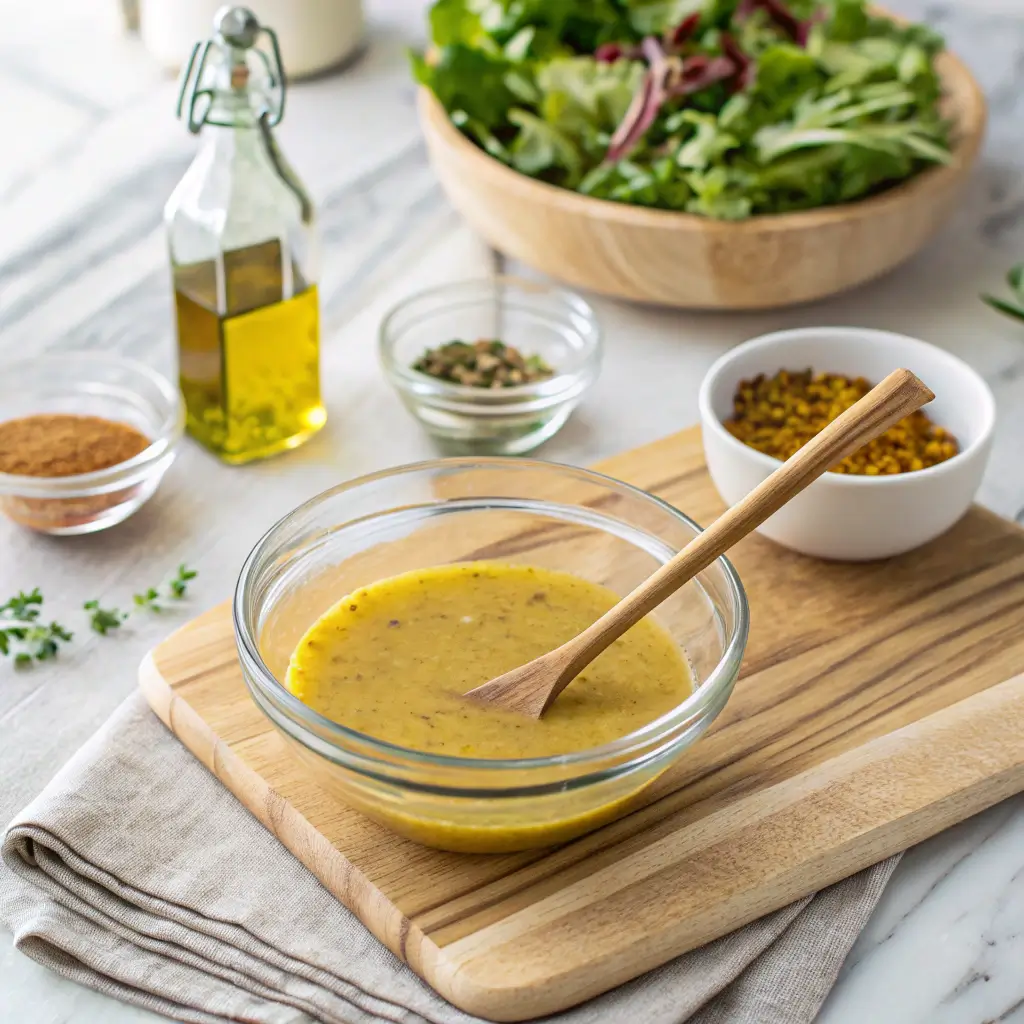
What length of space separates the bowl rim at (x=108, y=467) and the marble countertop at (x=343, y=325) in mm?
99

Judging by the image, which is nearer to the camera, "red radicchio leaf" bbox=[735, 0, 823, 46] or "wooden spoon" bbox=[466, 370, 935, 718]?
"wooden spoon" bbox=[466, 370, 935, 718]

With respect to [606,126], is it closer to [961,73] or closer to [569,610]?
[961,73]

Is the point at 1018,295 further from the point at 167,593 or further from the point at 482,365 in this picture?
the point at 167,593

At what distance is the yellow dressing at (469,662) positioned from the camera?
129 cm

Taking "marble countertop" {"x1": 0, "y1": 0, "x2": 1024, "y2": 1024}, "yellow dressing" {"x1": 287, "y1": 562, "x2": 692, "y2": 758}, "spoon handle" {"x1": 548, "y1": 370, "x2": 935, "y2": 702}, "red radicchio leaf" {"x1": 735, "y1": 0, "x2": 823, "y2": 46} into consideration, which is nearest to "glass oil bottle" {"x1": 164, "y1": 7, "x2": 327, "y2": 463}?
"marble countertop" {"x1": 0, "y1": 0, "x2": 1024, "y2": 1024}

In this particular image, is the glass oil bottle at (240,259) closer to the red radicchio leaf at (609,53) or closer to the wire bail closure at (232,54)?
the wire bail closure at (232,54)

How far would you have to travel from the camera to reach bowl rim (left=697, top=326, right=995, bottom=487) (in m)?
1.59

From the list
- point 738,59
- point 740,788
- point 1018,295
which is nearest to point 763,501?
point 740,788

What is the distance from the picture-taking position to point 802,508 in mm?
1628

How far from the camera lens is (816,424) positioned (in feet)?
5.75

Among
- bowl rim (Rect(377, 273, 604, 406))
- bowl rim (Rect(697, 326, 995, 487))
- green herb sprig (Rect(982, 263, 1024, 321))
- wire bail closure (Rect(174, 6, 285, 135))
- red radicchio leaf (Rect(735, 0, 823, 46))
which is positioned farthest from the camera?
red radicchio leaf (Rect(735, 0, 823, 46))

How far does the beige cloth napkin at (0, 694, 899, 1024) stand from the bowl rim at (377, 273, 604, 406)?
69 cm

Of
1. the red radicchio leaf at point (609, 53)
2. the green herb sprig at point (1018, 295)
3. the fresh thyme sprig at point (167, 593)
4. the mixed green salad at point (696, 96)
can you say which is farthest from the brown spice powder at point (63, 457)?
the green herb sprig at point (1018, 295)

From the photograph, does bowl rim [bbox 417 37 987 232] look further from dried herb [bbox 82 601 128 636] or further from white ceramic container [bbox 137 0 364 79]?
dried herb [bbox 82 601 128 636]
